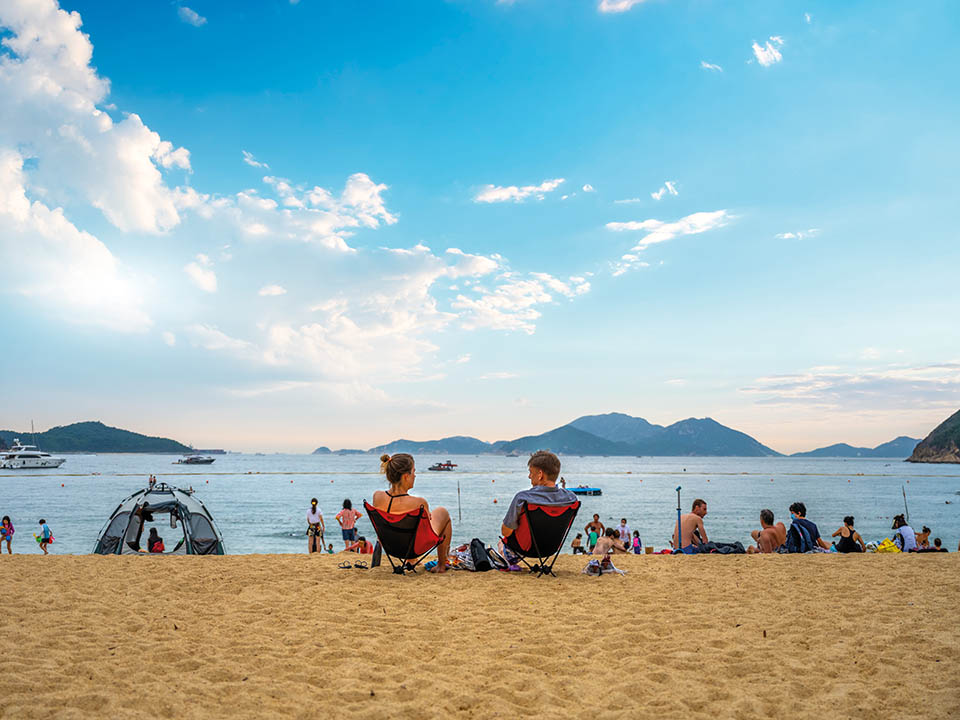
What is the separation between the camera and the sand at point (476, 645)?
3521 mm

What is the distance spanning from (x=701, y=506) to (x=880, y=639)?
554cm

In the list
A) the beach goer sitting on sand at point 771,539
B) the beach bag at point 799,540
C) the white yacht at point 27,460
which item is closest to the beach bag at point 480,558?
the beach goer sitting on sand at point 771,539

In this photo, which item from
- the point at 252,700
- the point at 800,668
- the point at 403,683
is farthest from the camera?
the point at 800,668

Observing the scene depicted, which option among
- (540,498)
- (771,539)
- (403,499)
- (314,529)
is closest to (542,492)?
(540,498)

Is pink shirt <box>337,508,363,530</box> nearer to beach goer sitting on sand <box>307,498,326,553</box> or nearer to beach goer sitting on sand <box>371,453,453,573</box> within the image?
beach goer sitting on sand <box>307,498,326,553</box>

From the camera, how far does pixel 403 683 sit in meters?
3.77

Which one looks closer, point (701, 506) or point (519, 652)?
point (519, 652)

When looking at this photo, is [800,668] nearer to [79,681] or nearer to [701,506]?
[79,681]

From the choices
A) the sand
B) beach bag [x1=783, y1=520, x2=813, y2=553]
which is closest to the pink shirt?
the sand

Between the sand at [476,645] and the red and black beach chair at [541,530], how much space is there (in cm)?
49

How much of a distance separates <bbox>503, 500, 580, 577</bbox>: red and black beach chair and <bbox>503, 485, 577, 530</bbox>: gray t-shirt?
5 cm

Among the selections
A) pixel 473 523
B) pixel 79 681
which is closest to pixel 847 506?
pixel 473 523

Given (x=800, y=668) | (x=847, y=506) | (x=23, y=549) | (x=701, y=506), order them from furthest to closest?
1. (x=847, y=506)
2. (x=23, y=549)
3. (x=701, y=506)
4. (x=800, y=668)

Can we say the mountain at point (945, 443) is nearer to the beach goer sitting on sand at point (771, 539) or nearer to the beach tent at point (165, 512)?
the beach goer sitting on sand at point (771, 539)
